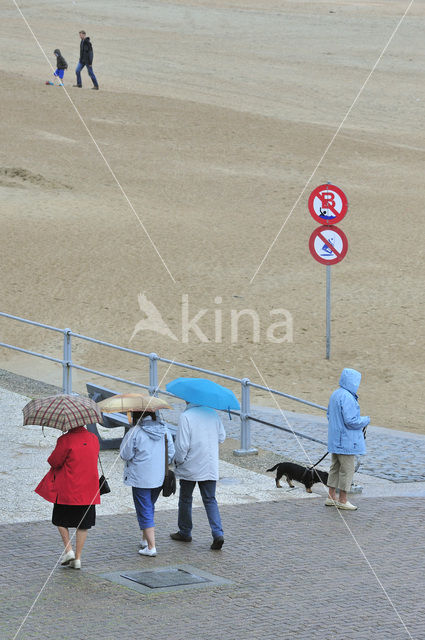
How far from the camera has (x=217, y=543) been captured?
30.6 feet

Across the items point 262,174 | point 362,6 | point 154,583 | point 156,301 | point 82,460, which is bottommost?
point 154,583

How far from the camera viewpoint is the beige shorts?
10.8 meters

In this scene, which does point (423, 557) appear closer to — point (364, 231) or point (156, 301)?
point (156, 301)

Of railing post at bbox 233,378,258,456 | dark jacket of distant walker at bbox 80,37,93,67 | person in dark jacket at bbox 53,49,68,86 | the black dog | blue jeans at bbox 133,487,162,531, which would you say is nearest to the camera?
blue jeans at bbox 133,487,162,531

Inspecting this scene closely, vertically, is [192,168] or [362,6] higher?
[362,6]

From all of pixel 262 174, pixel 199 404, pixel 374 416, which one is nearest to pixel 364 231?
pixel 262 174

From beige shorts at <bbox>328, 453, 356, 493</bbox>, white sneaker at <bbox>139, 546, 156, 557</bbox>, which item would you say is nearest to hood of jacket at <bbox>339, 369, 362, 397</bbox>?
beige shorts at <bbox>328, 453, 356, 493</bbox>

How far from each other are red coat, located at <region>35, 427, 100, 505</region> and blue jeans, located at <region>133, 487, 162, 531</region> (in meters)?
0.45

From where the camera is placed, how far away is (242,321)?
19.9m

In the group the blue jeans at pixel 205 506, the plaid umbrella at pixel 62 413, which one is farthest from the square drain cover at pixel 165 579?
the plaid umbrella at pixel 62 413

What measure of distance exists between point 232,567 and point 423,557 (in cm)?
163

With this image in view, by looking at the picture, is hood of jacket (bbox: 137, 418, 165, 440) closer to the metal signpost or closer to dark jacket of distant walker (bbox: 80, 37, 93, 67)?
the metal signpost

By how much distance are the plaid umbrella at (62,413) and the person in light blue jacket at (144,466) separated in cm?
43

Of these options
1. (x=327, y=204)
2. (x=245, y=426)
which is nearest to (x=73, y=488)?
(x=245, y=426)
